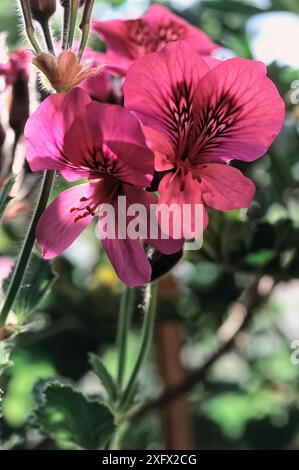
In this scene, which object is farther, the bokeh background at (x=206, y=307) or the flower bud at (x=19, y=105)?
the bokeh background at (x=206, y=307)

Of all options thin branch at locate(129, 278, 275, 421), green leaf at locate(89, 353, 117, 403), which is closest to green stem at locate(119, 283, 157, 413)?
green leaf at locate(89, 353, 117, 403)

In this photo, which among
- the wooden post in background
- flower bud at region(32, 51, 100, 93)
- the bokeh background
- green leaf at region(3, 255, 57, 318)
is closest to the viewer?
flower bud at region(32, 51, 100, 93)

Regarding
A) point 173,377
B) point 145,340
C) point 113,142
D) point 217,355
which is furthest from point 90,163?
point 173,377

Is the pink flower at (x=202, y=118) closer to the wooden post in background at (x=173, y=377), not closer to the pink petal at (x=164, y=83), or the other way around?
the pink petal at (x=164, y=83)

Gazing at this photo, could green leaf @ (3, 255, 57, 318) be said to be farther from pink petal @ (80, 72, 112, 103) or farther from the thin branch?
the thin branch

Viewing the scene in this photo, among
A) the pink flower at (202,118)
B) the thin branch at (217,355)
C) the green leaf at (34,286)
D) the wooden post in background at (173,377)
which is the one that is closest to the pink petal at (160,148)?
the pink flower at (202,118)
